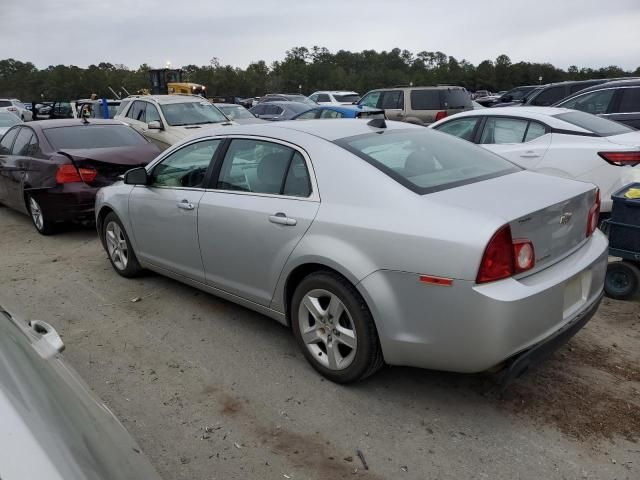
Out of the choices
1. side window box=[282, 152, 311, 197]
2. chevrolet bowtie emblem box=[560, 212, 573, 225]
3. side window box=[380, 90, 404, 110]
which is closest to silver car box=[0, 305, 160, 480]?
side window box=[282, 152, 311, 197]

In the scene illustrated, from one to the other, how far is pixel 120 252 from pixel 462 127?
479cm

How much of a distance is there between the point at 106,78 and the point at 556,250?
80.0 metres

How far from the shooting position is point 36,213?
7.43 m

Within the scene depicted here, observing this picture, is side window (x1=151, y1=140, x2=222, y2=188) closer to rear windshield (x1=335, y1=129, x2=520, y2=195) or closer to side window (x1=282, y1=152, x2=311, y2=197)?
side window (x1=282, y1=152, x2=311, y2=197)

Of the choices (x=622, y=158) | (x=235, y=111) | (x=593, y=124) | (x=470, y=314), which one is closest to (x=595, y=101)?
(x=593, y=124)

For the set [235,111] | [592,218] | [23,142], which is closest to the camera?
[592,218]

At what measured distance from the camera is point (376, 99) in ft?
55.5

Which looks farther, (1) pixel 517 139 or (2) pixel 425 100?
(2) pixel 425 100

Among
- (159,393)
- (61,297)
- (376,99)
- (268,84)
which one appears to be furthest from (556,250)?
(268,84)

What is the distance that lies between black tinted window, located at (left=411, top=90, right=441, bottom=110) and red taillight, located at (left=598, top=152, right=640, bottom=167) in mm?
10073

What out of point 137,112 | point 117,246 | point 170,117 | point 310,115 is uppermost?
point 137,112

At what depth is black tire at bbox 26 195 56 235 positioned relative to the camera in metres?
7.20

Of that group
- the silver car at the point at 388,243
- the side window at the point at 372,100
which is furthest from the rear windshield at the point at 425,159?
the side window at the point at 372,100

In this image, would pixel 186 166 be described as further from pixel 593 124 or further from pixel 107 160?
pixel 593 124
